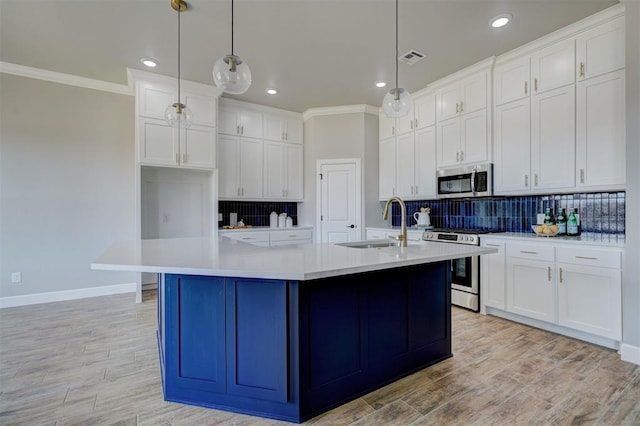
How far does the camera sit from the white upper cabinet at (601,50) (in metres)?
2.74

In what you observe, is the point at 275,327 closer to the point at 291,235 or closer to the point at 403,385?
the point at 403,385

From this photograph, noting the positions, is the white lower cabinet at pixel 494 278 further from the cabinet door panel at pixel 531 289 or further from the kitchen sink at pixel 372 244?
the kitchen sink at pixel 372 244

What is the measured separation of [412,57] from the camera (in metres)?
3.59

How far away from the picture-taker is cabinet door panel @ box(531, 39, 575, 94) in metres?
3.07

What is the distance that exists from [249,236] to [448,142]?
3152 millimetres

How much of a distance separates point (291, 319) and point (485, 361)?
1.72 metres

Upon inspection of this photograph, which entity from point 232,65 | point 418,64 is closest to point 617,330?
point 418,64

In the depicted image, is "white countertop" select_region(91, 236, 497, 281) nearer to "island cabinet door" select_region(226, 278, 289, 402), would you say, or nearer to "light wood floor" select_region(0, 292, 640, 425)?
"island cabinet door" select_region(226, 278, 289, 402)

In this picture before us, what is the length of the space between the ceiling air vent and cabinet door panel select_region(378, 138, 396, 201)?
59.3 inches

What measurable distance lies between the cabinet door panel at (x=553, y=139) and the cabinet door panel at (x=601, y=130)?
7 centimetres

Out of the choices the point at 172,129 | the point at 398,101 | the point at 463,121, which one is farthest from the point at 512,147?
the point at 172,129

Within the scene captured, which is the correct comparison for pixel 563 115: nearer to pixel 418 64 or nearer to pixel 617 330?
pixel 418 64

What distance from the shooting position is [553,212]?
3.51 meters

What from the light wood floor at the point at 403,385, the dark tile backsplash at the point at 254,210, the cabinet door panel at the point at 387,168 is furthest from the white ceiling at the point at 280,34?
the light wood floor at the point at 403,385
